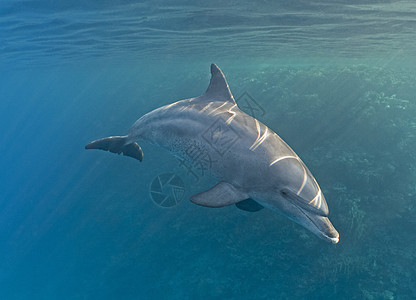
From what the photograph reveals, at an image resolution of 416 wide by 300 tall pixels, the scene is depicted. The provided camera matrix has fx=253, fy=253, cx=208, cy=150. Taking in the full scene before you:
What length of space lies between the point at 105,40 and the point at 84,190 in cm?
1204

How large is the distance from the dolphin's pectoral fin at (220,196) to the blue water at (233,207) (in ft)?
3.78

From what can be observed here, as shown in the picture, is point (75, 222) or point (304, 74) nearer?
point (75, 222)

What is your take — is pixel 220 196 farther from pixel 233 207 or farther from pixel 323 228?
pixel 233 207

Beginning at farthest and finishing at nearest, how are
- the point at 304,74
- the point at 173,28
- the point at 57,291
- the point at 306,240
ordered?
the point at 304,74, the point at 173,28, the point at 57,291, the point at 306,240

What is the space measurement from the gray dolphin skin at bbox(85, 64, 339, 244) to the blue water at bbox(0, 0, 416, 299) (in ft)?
2.83

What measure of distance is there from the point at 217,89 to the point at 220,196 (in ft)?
8.15

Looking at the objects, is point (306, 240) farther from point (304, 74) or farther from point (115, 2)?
point (304, 74)

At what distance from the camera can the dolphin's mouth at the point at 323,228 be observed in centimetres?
349

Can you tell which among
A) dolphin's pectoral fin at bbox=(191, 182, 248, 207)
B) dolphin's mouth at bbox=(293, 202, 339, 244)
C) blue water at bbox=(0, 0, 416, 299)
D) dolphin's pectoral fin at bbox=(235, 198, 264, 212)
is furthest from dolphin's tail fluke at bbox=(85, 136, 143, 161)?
dolphin's mouth at bbox=(293, 202, 339, 244)

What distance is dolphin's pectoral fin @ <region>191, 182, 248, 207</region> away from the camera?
3.94 metres

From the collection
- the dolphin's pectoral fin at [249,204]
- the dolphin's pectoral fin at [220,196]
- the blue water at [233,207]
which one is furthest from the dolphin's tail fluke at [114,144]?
the dolphin's pectoral fin at [249,204]

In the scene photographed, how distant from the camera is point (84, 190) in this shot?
68.5ft

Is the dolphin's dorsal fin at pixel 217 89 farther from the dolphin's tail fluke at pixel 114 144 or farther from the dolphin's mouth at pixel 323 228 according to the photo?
the dolphin's tail fluke at pixel 114 144

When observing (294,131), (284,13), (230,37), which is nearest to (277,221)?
(294,131)
